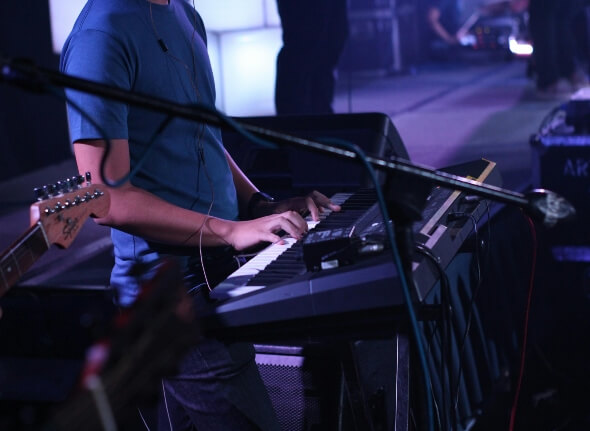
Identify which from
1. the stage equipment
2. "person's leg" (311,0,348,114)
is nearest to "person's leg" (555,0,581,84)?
"person's leg" (311,0,348,114)

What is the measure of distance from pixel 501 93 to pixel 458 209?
30.3 ft

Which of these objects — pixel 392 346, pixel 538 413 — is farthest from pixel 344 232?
pixel 538 413

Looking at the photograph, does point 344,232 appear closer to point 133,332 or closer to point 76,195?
point 76,195

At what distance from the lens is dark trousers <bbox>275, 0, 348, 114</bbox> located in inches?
260

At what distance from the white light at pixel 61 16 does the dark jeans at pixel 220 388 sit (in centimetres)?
542

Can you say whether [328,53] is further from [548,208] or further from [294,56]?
[548,208]

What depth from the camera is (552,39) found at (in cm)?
952

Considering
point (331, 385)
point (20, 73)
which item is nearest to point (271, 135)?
point (20, 73)

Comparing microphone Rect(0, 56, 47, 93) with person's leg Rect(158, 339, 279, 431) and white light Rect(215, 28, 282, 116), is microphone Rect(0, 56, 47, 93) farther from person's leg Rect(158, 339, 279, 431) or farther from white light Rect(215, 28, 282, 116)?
white light Rect(215, 28, 282, 116)

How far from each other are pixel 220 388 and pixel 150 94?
0.73 meters

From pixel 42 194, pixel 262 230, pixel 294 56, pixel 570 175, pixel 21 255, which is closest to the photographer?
pixel 21 255

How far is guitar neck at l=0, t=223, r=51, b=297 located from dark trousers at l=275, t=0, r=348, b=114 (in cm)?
482

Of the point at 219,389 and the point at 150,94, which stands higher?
the point at 150,94

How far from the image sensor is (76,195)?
6.65ft
